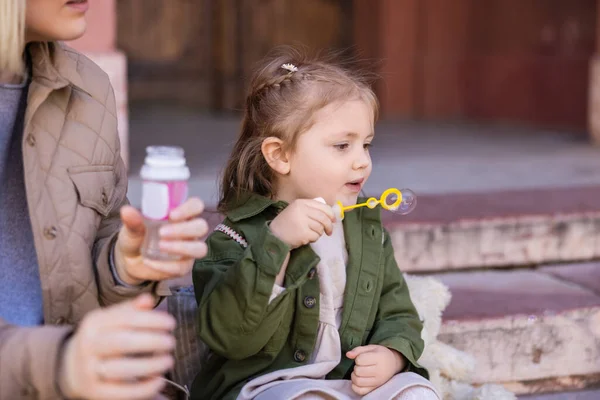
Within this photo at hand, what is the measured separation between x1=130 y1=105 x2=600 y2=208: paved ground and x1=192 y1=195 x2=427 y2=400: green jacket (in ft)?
4.67

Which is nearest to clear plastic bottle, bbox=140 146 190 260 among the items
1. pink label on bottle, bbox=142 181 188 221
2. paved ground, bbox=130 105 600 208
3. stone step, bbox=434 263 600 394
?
pink label on bottle, bbox=142 181 188 221

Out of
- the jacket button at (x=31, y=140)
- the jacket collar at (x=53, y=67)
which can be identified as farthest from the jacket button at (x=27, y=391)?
the jacket collar at (x=53, y=67)

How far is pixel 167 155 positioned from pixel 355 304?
0.88 m

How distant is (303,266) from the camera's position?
6.66ft

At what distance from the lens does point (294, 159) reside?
2.20m

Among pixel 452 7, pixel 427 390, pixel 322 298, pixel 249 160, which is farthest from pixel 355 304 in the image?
pixel 452 7

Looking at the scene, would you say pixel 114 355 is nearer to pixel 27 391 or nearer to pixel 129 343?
pixel 129 343

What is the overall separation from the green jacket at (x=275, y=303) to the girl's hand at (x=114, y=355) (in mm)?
515

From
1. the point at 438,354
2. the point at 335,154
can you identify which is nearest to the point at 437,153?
the point at 438,354

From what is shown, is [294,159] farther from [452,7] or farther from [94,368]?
[452,7]

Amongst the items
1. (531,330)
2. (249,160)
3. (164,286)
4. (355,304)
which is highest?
(249,160)

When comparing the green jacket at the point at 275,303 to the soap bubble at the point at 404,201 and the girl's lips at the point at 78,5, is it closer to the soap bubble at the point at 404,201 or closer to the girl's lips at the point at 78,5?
the soap bubble at the point at 404,201

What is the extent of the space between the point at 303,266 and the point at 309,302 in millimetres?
108

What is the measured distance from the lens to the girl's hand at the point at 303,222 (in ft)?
6.31
